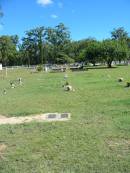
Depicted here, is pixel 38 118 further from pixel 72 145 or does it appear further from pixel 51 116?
pixel 72 145

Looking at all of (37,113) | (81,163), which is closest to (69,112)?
(37,113)

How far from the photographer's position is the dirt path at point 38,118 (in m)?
11.4

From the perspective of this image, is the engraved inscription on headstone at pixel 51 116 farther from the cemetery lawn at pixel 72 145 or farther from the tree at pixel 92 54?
the tree at pixel 92 54

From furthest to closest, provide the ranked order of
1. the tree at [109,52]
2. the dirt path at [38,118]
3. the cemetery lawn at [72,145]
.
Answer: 1. the tree at [109,52]
2. the dirt path at [38,118]
3. the cemetery lawn at [72,145]

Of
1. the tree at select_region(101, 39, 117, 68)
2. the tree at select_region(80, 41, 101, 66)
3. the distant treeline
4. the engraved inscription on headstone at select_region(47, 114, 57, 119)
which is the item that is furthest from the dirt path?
the distant treeline

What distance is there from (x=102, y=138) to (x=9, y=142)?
6.58 feet

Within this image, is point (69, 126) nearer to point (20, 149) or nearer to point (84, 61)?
point (20, 149)

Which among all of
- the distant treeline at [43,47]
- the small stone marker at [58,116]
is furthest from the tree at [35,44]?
the small stone marker at [58,116]

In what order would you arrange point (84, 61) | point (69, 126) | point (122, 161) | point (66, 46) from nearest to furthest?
point (122, 161)
point (69, 126)
point (84, 61)
point (66, 46)

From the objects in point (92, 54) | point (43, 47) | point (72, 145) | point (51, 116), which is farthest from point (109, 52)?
point (72, 145)

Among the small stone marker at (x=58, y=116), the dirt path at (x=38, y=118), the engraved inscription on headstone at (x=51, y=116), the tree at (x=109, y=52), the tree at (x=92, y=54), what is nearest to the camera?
the dirt path at (x=38, y=118)

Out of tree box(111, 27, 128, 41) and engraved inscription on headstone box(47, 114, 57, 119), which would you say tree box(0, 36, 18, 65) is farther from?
engraved inscription on headstone box(47, 114, 57, 119)

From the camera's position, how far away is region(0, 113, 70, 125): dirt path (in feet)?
37.4

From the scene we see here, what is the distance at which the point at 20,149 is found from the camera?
26.4ft
